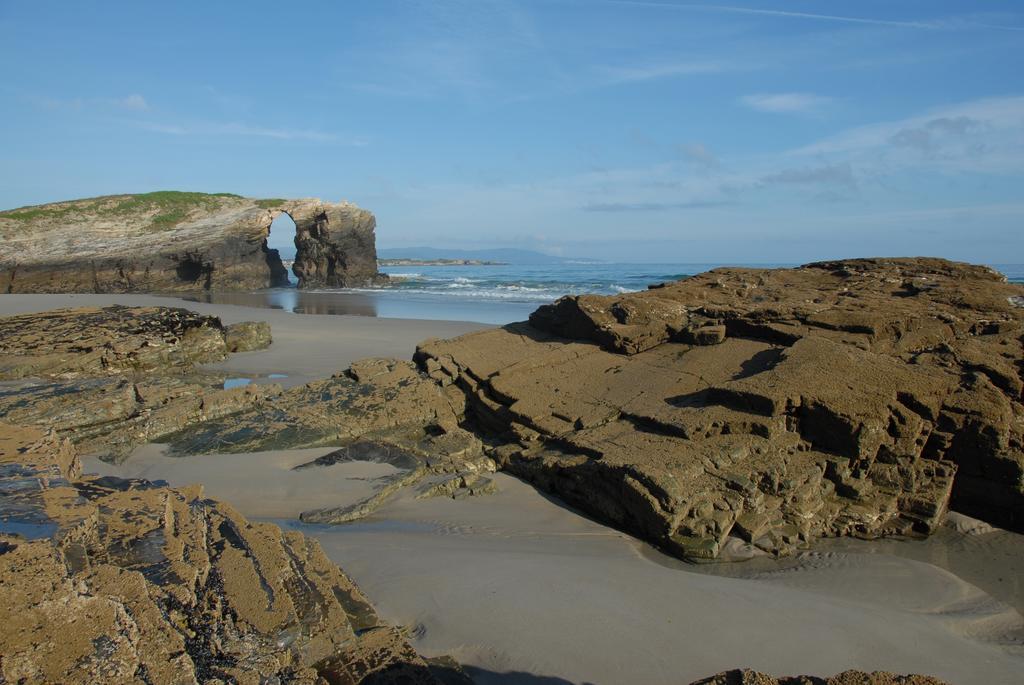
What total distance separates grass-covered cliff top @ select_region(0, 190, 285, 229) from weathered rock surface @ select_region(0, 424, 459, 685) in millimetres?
38101

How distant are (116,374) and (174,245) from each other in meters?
27.5

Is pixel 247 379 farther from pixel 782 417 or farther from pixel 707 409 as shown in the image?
pixel 782 417

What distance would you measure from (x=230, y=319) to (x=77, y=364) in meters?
9.39

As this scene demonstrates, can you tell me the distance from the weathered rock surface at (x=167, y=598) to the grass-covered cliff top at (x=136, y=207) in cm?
3810

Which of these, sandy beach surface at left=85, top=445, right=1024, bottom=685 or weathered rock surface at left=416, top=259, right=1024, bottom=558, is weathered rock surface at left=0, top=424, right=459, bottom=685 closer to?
sandy beach surface at left=85, top=445, right=1024, bottom=685

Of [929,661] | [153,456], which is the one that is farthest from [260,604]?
[153,456]

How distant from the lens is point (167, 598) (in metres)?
3.15

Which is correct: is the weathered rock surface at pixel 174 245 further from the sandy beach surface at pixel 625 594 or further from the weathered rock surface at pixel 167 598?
the weathered rock surface at pixel 167 598

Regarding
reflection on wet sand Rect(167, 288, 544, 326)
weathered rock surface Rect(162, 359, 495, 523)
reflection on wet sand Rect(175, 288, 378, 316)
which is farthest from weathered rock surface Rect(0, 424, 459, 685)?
reflection on wet sand Rect(175, 288, 378, 316)

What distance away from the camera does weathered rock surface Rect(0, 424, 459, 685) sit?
2.56 meters

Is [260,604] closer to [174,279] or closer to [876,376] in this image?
[876,376]

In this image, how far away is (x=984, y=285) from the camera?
306 inches

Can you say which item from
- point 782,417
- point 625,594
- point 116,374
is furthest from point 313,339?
point 625,594

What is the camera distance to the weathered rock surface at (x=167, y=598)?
2.56m
